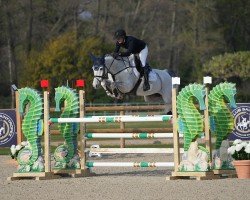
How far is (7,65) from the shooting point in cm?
5453

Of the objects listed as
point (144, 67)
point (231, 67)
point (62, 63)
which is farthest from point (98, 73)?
point (231, 67)

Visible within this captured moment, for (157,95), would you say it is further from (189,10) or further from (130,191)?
(189,10)

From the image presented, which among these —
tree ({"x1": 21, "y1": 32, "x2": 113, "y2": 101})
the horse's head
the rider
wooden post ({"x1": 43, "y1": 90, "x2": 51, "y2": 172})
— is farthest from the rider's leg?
tree ({"x1": 21, "y1": 32, "x2": 113, "y2": 101})

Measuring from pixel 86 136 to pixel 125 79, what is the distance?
1.30 metres

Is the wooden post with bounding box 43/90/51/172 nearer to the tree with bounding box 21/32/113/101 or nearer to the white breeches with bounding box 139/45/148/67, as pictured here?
the white breeches with bounding box 139/45/148/67

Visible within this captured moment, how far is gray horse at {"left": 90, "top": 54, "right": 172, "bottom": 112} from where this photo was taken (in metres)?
14.2

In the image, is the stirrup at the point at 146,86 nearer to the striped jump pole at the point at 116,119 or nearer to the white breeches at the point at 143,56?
the white breeches at the point at 143,56

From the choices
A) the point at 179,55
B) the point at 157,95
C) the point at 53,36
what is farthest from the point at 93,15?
the point at 157,95

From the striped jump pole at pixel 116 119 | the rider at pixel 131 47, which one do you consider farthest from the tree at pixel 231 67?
the striped jump pole at pixel 116 119

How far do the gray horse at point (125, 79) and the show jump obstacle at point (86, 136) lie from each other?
0.62m

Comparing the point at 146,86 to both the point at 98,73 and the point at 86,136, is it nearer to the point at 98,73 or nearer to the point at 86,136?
the point at 98,73

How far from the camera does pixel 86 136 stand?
49.8 ft

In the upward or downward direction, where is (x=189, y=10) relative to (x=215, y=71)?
upward

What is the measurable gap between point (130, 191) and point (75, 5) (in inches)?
1600
